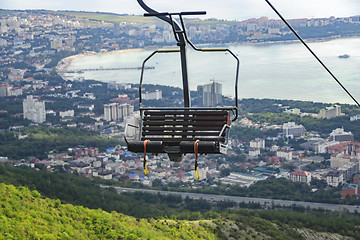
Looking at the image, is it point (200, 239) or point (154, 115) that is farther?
point (200, 239)

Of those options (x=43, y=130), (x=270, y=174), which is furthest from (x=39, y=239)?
(x=43, y=130)

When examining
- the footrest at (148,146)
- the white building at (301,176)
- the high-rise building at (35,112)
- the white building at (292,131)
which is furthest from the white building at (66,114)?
the footrest at (148,146)

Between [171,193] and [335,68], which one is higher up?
[335,68]

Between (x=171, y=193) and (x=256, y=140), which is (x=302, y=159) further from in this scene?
(x=171, y=193)

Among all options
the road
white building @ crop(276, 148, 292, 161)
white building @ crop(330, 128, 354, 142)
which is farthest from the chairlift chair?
white building @ crop(330, 128, 354, 142)

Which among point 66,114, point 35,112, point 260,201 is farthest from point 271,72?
point 260,201

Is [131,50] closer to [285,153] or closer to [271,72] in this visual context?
[271,72]

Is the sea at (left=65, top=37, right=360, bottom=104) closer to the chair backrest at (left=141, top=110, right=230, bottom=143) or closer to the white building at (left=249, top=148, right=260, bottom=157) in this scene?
the white building at (left=249, top=148, right=260, bottom=157)
